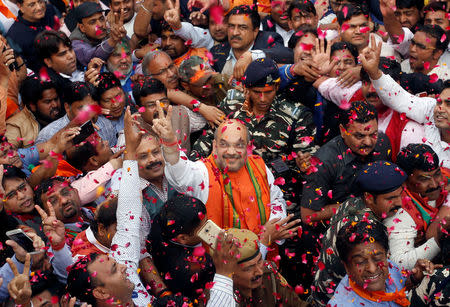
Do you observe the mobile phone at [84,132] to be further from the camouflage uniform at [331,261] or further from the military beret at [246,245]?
the camouflage uniform at [331,261]

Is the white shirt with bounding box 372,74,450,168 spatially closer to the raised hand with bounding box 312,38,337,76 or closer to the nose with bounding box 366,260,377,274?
the raised hand with bounding box 312,38,337,76

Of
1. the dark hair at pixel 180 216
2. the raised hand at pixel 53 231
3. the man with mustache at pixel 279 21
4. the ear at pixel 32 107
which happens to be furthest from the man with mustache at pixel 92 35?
the dark hair at pixel 180 216

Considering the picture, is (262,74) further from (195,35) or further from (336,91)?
(195,35)

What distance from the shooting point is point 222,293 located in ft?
12.4

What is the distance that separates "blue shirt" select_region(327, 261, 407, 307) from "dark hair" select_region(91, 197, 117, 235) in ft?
5.46

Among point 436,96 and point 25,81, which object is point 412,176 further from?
point 25,81

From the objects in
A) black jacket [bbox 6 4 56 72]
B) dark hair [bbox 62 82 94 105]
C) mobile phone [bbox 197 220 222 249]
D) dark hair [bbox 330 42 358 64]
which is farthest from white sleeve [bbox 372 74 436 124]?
black jacket [bbox 6 4 56 72]

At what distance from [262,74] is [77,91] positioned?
1.98 m

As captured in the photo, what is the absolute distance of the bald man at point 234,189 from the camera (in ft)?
15.5

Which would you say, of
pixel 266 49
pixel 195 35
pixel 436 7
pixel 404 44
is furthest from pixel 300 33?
pixel 436 7

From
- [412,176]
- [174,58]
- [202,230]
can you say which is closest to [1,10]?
[174,58]

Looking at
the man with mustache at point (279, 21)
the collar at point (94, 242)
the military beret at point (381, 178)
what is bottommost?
the man with mustache at point (279, 21)

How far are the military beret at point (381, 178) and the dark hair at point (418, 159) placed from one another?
292 millimetres

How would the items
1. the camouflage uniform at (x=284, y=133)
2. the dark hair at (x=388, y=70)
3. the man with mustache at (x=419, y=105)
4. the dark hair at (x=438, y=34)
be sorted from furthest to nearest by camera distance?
the dark hair at (x=438, y=34)
the dark hair at (x=388, y=70)
the camouflage uniform at (x=284, y=133)
the man with mustache at (x=419, y=105)
